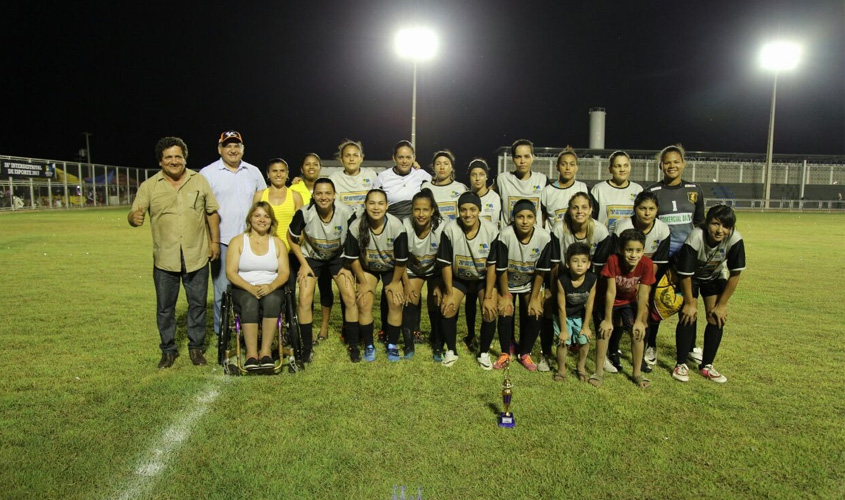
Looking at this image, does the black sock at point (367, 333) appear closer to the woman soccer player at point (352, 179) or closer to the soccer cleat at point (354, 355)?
the soccer cleat at point (354, 355)

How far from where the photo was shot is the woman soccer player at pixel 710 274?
375 cm

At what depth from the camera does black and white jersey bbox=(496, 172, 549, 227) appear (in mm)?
4785

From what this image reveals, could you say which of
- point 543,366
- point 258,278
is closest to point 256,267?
point 258,278

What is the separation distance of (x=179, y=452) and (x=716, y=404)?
11.1 ft

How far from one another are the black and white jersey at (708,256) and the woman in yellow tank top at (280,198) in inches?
128

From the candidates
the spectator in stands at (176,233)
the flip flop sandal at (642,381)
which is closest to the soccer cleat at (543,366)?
the flip flop sandal at (642,381)

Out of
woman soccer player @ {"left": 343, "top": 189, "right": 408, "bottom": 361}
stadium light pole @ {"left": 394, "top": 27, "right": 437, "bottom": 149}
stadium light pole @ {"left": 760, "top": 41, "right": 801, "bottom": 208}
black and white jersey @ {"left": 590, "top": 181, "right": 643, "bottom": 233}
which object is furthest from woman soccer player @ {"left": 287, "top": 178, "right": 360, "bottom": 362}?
stadium light pole @ {"left": 760, "top": 41, "right": 801, "bottom": 208}

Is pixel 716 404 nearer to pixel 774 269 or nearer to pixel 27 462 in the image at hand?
pixel 27 462

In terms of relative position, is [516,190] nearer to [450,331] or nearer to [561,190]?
[561,190]

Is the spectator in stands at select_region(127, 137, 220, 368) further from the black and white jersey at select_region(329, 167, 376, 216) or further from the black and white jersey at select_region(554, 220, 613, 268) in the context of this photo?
the black and white jersey at select_region(554, 220, 613, 268)

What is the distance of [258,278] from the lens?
3.94 metres

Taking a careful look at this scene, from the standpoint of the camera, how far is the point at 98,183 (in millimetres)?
33094

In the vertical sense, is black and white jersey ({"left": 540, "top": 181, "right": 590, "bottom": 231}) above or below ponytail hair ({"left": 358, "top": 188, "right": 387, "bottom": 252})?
above

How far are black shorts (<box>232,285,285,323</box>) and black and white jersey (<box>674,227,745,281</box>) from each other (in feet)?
10.2
